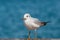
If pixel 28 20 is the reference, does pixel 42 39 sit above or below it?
below

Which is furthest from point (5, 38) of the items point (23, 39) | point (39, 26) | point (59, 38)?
point (59, 38)

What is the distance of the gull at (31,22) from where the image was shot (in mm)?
4373

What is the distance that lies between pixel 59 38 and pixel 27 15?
49.0 inches

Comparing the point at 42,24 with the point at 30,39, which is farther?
the point at 42,24

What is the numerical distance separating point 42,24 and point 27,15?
1.79 ft

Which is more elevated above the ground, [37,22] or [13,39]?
[37,22]

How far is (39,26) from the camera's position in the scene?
14.9 feet

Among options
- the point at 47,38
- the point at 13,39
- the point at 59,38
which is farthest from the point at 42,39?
the point at 13,39

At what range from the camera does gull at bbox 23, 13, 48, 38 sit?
4.37m

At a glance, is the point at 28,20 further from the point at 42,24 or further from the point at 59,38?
the point at 59,38

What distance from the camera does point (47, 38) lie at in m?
3.85

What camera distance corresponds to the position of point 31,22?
454 centimetres

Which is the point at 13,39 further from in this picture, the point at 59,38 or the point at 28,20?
the point at 59,38

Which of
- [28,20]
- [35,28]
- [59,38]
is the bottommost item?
[59,38]
